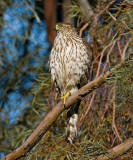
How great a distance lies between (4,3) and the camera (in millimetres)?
4207

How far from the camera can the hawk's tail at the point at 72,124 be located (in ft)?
11.0

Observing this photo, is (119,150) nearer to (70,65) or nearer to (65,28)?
(70,65)

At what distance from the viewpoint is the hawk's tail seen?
3.36 metres

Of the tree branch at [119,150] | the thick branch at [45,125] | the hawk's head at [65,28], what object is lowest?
the tree branch at [119,150]

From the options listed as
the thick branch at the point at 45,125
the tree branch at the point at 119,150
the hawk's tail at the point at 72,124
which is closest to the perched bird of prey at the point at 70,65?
the hawk's tail at the point at 72,124

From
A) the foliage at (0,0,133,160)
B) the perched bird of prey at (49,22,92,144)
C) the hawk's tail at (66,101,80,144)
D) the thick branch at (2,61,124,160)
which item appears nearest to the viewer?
the thick branch at (2,61,124,160)

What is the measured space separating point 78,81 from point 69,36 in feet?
1.44

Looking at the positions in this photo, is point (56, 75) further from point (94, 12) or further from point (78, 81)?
point (94, 12)

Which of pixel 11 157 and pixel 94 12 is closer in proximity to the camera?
pixel 11 157

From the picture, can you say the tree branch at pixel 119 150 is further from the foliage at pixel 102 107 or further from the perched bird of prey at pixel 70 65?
the perched bird of prey at pixel 70 65

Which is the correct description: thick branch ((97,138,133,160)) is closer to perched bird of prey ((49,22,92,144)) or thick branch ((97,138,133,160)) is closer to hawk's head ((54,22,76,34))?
perched bird of prey ((49,22,92,144))

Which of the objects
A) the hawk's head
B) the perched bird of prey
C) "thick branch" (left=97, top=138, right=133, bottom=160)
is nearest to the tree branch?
"thick branch" (left=97, top=138, right=133, bottom=160)

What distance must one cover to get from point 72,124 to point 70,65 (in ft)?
1.77

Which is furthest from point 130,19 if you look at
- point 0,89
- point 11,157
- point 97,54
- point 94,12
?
point 0,89
